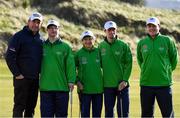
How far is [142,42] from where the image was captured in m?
10.6

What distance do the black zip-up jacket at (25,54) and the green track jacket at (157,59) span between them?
1906 millimetres

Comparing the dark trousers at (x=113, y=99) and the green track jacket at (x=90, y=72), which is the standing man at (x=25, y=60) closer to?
the green track jacket at (x=90, y=72)

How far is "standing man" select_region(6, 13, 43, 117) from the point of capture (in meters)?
10.5

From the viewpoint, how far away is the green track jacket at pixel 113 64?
1091 cm

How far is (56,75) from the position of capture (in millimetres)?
10492

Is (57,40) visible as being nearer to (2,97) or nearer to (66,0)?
(2,97)

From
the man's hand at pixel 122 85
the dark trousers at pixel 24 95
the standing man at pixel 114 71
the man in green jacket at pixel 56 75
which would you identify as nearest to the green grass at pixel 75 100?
the dark trousers at pixel 24 95

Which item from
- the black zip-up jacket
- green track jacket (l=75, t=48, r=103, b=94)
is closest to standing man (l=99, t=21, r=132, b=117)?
green track jacket (l=75, t=48, r=103, b=94)

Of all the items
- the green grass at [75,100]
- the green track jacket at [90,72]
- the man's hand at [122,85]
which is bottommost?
the green grass at [75,100]

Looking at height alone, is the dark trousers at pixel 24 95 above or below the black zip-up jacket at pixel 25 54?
below

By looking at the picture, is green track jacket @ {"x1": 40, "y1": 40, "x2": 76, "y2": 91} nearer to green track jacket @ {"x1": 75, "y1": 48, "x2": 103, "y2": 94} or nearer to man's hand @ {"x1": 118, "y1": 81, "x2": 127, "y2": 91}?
green track jacket @ {"x1": 75, "y1": 48, "x2": 103, "y2": 94}

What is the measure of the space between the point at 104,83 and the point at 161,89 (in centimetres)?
112

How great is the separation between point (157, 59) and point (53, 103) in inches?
78.9

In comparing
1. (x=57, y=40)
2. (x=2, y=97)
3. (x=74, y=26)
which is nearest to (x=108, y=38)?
(x=57, y=40)
